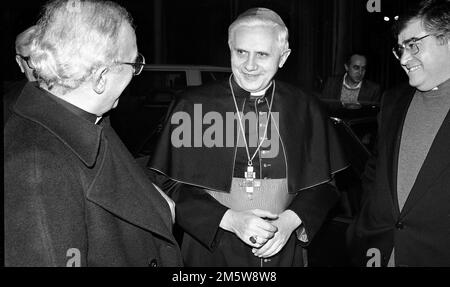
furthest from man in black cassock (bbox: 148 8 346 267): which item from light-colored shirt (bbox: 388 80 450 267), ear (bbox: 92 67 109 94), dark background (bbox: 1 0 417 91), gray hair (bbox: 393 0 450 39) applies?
dark background (bbox: 1 0 417 91)

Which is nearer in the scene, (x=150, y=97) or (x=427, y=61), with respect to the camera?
(x=427, y=61)

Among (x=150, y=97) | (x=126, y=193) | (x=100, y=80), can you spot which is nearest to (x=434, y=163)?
(x=126, y=193)

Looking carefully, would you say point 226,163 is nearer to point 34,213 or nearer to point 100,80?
point 100,80

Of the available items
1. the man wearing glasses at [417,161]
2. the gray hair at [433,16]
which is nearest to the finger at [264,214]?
the man wearing glasses at [417,161]

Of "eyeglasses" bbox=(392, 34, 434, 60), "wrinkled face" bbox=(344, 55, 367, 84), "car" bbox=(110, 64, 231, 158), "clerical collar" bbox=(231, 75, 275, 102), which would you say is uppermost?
"eyeglasses" bbox=(392, 34, 434, 60)

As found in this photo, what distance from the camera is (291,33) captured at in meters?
16.1

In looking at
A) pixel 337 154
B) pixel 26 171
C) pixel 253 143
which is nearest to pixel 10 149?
pixel 26 171

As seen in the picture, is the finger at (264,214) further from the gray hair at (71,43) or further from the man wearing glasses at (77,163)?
the gray hair at (71,43)

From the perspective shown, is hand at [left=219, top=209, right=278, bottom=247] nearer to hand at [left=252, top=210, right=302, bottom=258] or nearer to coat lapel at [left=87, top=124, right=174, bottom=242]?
hand at [left=252, top=210, right=302, bottom=258]

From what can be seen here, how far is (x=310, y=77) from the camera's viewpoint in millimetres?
15547

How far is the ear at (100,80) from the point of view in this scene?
1.81 meters

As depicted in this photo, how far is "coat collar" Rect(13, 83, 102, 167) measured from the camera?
166 cm

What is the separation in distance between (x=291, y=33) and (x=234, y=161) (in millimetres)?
14223

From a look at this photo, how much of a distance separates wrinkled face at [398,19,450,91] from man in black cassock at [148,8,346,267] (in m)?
0.56
